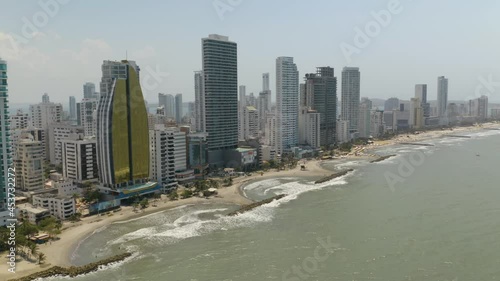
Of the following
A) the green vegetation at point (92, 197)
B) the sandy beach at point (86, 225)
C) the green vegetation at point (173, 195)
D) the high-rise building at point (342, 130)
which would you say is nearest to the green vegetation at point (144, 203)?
the sandy beach at point (86, 225)

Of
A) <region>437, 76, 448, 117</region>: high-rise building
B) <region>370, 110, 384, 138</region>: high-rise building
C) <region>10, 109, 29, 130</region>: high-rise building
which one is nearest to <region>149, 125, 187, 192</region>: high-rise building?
<region>10, 109, 29, 130</region>: high-rise building

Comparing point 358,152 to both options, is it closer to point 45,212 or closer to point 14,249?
point 45,212

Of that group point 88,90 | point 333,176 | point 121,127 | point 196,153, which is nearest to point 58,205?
point 121,127

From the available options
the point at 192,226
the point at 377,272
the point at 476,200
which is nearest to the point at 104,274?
the point at 192,226

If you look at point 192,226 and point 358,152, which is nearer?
point 192,226

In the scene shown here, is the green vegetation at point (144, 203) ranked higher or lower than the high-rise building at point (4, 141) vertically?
lower

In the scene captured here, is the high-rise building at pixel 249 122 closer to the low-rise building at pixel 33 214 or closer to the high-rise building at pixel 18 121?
the high-rise building at pixel 18 121
